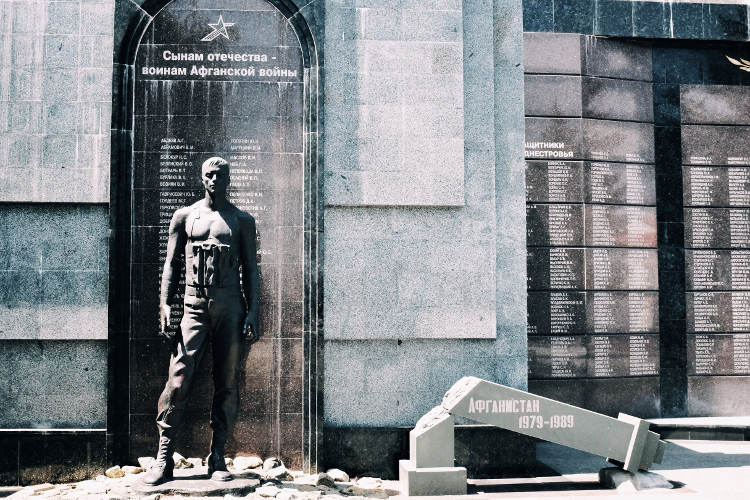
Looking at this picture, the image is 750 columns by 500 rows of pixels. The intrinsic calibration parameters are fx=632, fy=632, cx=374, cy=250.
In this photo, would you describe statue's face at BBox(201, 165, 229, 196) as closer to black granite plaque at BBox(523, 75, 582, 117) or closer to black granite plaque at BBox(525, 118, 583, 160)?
black granite plaque at BBox(525, 118, 583, 160)

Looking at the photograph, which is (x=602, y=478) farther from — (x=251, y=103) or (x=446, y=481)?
(x=251, y=103)

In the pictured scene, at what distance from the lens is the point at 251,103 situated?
7.67 meters

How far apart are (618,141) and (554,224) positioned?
1700mm

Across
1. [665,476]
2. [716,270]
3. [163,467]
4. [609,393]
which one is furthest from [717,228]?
[163,467]

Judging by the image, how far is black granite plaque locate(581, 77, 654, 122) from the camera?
9711 millimetres

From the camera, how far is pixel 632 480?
6777mm

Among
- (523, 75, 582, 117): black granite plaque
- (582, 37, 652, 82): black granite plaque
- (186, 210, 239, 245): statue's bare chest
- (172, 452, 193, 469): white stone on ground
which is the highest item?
(582, 37, 652, 82): black granite plaque

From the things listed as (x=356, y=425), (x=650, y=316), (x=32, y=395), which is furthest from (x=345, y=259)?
(x=650, y=316)

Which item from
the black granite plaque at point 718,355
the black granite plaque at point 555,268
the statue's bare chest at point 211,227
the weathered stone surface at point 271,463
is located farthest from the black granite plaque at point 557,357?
the statue's bare chest at point 211,227

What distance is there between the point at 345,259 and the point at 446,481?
2745 mm

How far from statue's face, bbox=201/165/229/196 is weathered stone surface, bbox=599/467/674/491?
17.1 feet

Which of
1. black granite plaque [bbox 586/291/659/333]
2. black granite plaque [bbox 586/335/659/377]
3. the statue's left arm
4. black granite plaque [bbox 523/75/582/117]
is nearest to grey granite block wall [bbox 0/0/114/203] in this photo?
the statue's left arm

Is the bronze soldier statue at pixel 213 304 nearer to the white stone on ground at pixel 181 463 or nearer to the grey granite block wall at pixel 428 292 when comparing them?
the white stone on ground at pixel 181 463

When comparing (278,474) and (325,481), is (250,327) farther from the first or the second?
(325,481)
